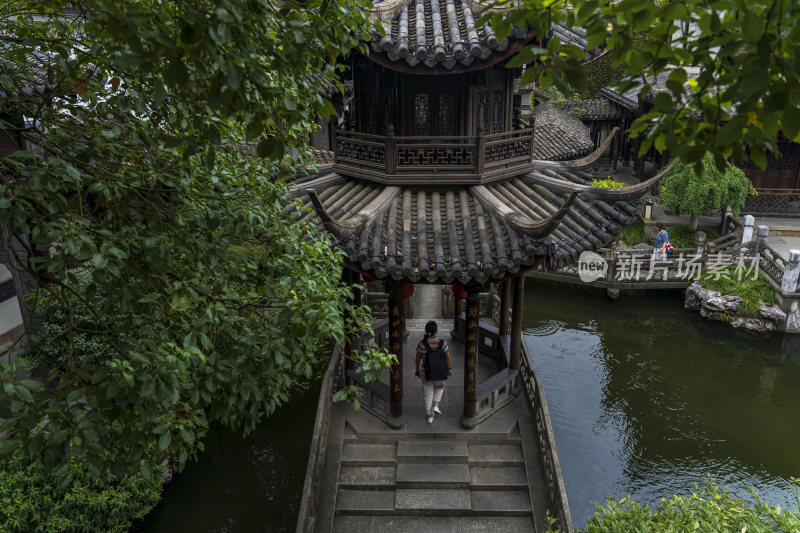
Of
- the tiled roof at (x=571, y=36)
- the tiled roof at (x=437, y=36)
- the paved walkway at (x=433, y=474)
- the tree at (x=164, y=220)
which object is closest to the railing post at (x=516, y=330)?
the paved walkway at (x=433, y=474)

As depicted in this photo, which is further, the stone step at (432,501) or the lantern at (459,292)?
the lantern at (459,292)

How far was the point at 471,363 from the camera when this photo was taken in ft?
27.6

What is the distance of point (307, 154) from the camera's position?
5789 mm

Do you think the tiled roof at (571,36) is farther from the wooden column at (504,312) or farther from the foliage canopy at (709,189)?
the foliage canopy at (709,189)

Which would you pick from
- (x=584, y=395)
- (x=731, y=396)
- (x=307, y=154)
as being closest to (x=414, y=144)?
(x=307, y=154)

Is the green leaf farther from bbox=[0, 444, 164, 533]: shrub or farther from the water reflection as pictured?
the water reflection

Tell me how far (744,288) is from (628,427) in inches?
307

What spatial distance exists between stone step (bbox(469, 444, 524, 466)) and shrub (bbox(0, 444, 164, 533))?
4567mm

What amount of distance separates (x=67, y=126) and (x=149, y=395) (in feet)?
7.88

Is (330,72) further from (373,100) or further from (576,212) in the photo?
(576,212)

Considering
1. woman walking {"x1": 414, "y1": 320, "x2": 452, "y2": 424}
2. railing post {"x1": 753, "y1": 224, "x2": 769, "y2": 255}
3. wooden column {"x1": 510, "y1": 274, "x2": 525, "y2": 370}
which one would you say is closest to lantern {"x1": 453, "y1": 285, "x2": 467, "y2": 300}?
woman walking {"x1": 414, "y1": 320, "x2": 452, "y2": 424}

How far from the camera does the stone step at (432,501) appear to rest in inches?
293

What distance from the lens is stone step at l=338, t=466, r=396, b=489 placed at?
785 centimetres

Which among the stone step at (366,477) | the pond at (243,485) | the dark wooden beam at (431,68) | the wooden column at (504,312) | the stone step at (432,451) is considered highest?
the dark wooden beam at (431,68)
